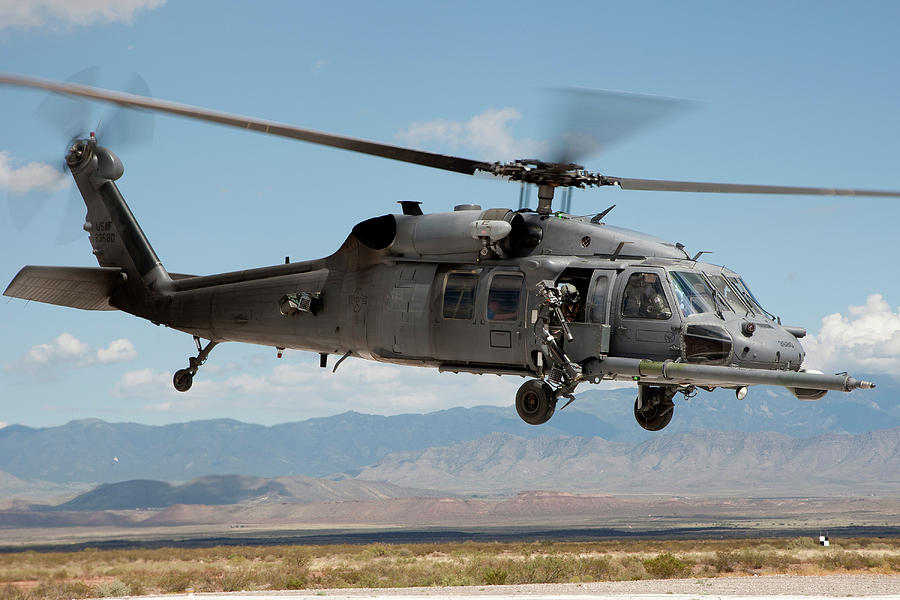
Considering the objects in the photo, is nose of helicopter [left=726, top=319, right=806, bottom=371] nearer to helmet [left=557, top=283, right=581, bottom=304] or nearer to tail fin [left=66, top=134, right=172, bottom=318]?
helmet [left=557, top=283, right=581, bottom=304]

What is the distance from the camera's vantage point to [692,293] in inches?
722

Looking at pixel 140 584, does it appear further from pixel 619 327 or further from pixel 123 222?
pixel 619 327

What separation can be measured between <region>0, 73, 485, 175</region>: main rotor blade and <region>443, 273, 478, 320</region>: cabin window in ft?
6.97

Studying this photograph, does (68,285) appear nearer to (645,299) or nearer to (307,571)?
(645,299)

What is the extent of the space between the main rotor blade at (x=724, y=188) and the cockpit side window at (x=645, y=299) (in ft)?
9.78

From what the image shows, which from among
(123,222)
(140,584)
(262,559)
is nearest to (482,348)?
(123,222)

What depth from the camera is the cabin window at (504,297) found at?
19328 millimetres

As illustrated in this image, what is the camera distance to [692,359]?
17875 millimetres

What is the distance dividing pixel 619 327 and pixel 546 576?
2800 cm

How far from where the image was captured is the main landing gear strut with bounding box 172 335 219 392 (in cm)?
2459

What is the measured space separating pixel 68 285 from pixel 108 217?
8.92ft

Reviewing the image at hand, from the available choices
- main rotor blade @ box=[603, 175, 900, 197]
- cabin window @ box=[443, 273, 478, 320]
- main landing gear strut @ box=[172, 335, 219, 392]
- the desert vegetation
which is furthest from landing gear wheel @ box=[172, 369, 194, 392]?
the desert vegetation

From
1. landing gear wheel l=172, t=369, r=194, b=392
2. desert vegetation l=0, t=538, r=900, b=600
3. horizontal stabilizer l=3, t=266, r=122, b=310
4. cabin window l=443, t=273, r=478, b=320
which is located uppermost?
cabin window l=443, t=273, r=478, b=320

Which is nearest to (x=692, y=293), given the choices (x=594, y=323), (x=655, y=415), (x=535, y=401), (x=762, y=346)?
(x=762, y=346)
